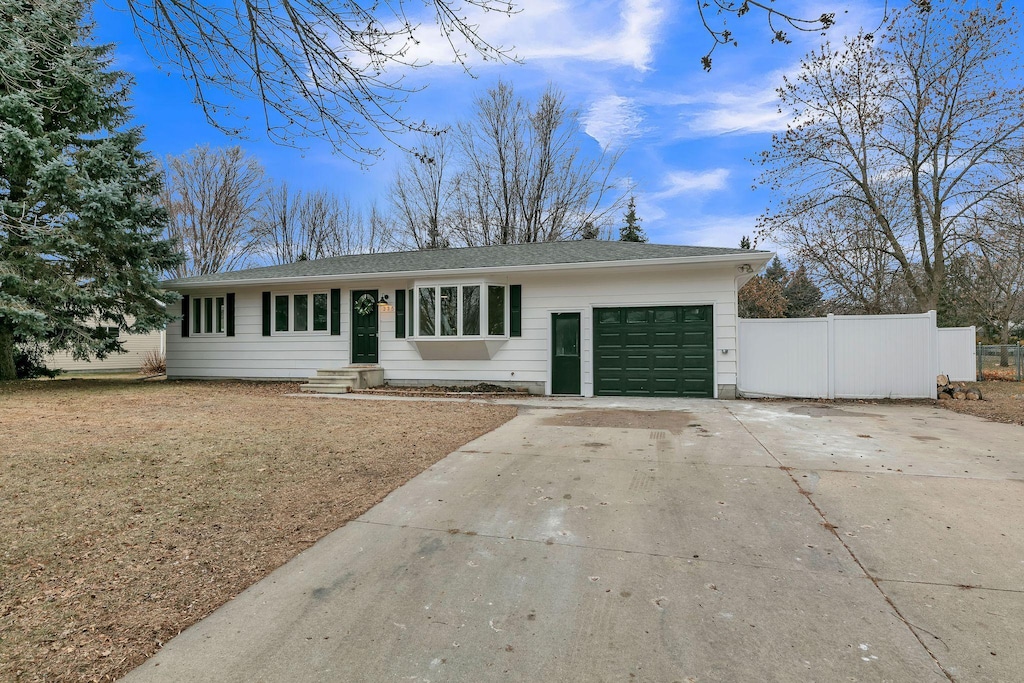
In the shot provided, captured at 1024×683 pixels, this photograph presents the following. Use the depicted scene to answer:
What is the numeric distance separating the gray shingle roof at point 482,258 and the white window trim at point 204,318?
60 centimetres

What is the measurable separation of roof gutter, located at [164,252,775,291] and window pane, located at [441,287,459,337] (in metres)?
0.41

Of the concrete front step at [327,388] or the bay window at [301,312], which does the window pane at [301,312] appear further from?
the concrete front step at [327,388]

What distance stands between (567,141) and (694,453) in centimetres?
1939

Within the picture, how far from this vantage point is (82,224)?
1062cm

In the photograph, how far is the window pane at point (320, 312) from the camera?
12.8m

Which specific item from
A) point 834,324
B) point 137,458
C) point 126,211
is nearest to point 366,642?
point 137,458

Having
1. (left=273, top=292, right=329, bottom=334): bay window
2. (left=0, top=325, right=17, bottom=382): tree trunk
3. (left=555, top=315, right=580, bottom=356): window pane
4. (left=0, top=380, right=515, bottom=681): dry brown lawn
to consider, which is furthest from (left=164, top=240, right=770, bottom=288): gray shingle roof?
(left=0, top=380, right=515, bottom=681): dry brown lawn

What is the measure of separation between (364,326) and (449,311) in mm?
2596

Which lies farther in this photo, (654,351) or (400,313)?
(400,313)

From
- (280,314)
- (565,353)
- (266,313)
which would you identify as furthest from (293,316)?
(565,353)

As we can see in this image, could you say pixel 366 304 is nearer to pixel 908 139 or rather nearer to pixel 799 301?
pixel 908 139

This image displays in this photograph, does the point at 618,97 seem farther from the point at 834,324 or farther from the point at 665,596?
the point at 665,596

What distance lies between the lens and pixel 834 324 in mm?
9688

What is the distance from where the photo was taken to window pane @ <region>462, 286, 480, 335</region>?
11172mm
